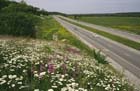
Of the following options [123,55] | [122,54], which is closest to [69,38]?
[122,54]

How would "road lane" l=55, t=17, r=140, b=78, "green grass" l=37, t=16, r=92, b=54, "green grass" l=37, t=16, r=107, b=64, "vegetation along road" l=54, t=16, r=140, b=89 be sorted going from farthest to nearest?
"green grass" l=37, t=16, r=92, b=54, "vegetation along road" l=54, t=16, r=140, b=89, "road lane" l=55, t=17, r=140, b=78, "green grass" l=37, t=16, r=107, b=64

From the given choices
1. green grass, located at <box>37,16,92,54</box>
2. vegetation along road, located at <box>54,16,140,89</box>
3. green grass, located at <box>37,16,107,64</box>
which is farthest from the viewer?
green grass, located at <box>37,16,92,54</box>

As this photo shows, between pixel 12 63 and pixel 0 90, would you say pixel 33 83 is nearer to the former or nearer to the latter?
pixel 0 90

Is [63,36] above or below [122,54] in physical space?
below

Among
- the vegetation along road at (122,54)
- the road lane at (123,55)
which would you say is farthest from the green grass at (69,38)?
the road lane at (123,55)

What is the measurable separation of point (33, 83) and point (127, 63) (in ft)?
74.0

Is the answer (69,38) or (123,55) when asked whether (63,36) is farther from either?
(123,55)

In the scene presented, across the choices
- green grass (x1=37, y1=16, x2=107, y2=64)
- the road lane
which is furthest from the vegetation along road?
green grass (x1=37, y1=16, x2=107, y2=64)

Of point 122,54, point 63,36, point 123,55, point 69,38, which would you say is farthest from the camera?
point 63,36

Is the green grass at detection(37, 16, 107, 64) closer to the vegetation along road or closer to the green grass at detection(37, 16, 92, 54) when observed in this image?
the green grass at detection(37, 16, 92, 54)

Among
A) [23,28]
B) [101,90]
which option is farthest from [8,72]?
[23,28]

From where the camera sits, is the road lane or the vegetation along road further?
the vegetation along road

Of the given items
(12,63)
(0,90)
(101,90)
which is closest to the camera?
(0,90)

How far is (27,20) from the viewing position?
43.5 meters
